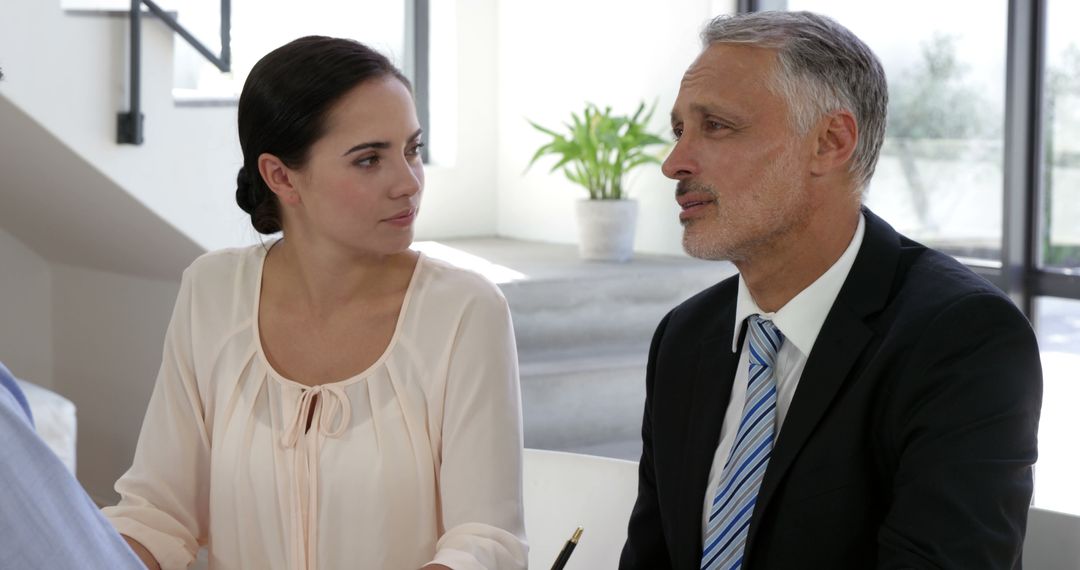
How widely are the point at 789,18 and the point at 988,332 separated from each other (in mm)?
454

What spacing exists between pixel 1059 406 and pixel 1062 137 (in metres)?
0.87

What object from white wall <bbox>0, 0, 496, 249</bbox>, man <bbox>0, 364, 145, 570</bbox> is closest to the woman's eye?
man <bbox>0, 364, 145, 570</bbox>

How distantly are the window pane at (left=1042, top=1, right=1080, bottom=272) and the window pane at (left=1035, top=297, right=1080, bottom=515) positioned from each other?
165mm

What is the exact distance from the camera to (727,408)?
1640 millimetres

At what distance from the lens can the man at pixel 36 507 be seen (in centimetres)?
84

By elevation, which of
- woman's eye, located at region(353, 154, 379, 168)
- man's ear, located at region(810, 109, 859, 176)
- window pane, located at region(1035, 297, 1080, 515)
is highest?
man's ear, located at region(810, 109, 859, 176)

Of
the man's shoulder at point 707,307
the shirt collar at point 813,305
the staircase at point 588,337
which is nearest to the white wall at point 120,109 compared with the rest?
the staircase at point 588,337

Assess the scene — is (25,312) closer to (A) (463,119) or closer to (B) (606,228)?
(A) (463,119)

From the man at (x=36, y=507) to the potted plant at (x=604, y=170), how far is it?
13.6ft

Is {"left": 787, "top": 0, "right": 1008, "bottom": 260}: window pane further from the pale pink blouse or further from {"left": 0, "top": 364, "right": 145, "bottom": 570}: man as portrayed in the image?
{"left": 0, "top": 364, "right": 145, "bottom": 570}: man

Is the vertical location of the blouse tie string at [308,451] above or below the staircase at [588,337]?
above

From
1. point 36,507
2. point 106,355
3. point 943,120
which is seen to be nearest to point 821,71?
point 36,507

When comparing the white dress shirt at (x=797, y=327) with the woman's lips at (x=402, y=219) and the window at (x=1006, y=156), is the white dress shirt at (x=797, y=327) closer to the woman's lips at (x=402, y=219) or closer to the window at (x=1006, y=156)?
the woman's lips at (x=402, y=219)

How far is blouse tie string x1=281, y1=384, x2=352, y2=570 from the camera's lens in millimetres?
1748
